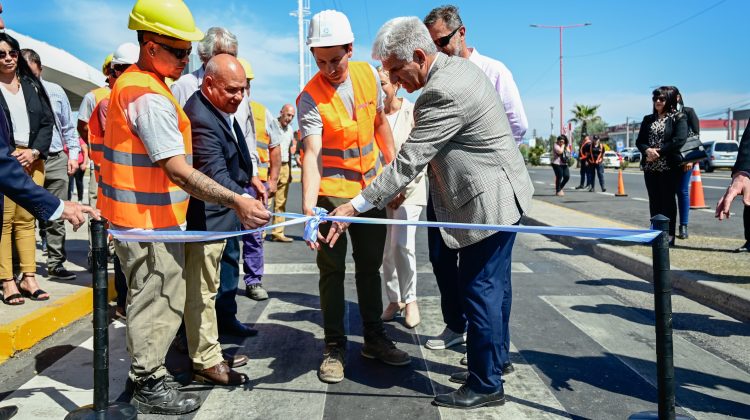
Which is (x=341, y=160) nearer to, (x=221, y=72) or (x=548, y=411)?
(x=221, y=72)

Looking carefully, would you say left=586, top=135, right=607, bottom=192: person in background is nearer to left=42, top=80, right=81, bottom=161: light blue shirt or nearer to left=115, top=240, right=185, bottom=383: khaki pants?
left=42, top=80, right=81, bottom=161: light blue shirt

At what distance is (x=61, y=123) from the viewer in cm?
595

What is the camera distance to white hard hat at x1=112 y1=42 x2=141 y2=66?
→ 455 cm

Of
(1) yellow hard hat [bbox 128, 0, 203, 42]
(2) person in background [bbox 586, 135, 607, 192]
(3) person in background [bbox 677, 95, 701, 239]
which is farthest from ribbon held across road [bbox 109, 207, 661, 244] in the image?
(2) person in background [bbox 586, 135, 607, 192]

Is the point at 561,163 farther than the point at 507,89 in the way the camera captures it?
Yes

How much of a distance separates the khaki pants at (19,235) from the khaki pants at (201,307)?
2.25m

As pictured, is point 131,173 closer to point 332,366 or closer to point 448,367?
point 332,366

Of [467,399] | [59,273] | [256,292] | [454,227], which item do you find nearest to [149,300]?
[454,227]

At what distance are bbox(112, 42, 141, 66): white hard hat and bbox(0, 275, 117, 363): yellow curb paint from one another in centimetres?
185

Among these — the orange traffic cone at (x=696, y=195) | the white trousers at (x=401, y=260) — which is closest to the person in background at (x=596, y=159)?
the orange traffic cone at (x=696, y=195)

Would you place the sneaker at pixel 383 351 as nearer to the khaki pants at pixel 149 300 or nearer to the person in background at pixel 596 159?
the khaki pants at pixel 149 300

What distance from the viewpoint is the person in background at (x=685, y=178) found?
7.71 metres

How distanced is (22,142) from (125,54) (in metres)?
1.21

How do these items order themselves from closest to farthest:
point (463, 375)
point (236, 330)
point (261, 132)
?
point (463, 375)
point (236, 330)
point (261, 132)
